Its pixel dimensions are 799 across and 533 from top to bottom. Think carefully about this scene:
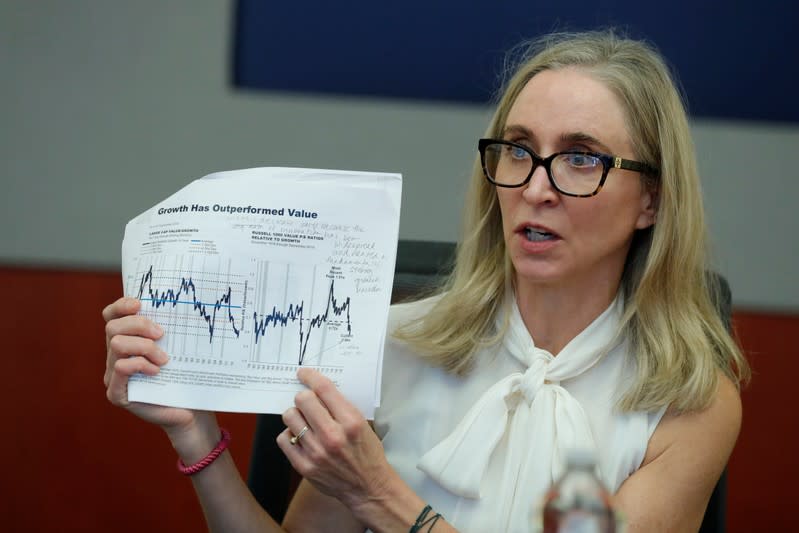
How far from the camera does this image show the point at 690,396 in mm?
1458

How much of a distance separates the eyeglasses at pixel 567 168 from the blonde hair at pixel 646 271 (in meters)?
0.07

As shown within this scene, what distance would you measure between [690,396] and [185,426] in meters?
0.74

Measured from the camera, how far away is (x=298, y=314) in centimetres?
126

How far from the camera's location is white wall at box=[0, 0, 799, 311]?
8.21 feet

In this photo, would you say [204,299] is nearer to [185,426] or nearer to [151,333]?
[151,333]

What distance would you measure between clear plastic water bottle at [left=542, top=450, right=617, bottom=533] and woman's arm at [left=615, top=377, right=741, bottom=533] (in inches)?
19.8

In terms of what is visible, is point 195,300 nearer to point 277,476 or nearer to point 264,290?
point 264,290

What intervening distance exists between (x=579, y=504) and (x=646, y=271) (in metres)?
0.76

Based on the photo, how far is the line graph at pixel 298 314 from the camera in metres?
1.25

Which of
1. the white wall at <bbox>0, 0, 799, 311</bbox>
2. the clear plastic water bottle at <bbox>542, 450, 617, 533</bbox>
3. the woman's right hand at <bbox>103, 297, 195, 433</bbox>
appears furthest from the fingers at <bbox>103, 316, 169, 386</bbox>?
the white wall at <bbox>0, 0, 799, 311</bbox>

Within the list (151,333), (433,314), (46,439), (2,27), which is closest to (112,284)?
(46,439)

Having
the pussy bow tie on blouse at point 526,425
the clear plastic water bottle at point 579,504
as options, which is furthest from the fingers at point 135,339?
the clear plastic water bottle at point 579,504

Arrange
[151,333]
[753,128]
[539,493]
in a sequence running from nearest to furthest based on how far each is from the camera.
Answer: [151,333] < [539,493] < [753,128]

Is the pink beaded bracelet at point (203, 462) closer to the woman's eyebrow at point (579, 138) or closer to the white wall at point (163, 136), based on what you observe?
the woman's eyebrow at point (579, 138)
